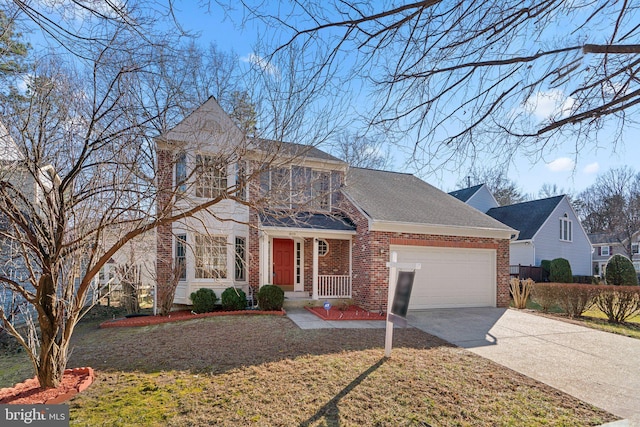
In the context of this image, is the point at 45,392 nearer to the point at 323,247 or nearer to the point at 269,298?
the point at 269,298

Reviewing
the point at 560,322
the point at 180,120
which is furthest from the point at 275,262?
the point at 560,322

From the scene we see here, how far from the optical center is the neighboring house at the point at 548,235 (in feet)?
69.2

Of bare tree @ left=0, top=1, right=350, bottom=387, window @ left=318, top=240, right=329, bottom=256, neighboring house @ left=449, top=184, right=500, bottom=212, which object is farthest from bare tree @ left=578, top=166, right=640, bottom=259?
bare tree @ left=0, top=1, right=350, bottom=387

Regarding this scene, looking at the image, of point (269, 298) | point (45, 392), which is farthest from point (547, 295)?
point (45, 392)

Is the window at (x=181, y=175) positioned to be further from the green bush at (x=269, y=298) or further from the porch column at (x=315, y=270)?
the porch column at (x=315, y=270)

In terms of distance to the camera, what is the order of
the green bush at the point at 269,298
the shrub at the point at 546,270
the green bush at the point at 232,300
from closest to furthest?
the green bush at the point at 269,298
the green bush at the point at 232,300
the shrub at the point at 546,270

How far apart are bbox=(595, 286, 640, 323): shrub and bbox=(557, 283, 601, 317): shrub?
0.22m

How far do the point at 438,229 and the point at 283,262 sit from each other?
18.3 ft

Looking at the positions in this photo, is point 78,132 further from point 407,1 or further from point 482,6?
point 482,6

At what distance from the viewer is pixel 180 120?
5.39 m

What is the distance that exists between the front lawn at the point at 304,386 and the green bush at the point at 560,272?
15.8 meters

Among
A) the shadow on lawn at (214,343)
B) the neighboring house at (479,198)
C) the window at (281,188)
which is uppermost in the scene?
the neighboring house at (479,198)

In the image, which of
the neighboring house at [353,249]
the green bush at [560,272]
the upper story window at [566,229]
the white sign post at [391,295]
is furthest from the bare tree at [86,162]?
the upper story window at [566,229]

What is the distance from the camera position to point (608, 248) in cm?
3456
